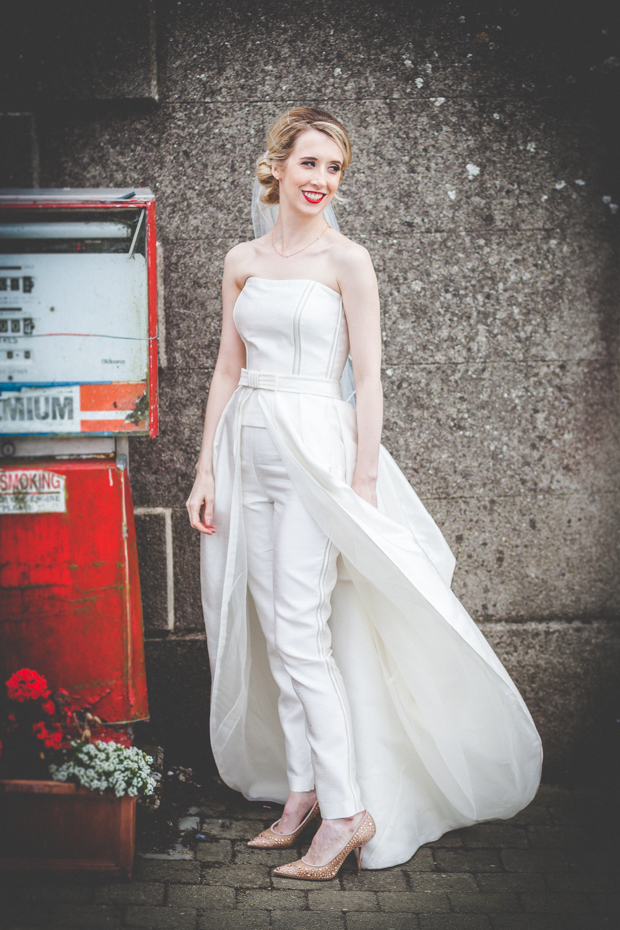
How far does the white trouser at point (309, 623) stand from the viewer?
2.13 meters

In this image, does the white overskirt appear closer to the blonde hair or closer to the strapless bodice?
the strapless bodice

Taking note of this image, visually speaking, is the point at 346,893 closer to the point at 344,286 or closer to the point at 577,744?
the point at 577,744

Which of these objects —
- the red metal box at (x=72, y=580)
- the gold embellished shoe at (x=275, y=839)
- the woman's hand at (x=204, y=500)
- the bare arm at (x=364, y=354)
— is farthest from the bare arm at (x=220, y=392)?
the gold embellished shoe at (x=275, y=839)

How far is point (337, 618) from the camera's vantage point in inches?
92.1

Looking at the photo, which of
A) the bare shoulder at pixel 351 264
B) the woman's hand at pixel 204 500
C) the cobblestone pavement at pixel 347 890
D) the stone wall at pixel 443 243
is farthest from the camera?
the stone wall at pixel 443 243

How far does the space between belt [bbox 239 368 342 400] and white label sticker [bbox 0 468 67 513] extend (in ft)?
2.06

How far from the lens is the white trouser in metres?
2.13

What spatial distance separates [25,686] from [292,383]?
3.67 feet

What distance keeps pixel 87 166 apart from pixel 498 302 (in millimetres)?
1637

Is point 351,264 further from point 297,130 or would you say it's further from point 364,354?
point 297,130

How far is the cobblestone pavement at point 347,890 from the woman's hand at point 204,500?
1003mm

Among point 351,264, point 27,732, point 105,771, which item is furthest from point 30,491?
point 351,264

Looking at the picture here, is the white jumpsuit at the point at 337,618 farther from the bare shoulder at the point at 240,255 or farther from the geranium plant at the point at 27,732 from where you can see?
the geranium plant at the point at 27,732

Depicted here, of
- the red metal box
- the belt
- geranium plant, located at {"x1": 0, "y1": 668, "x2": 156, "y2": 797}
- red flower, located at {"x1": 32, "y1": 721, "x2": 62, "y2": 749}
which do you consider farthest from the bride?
red flower, located at {"x1": 32, "y1": 721, "x2": 62, "y2": 749}
